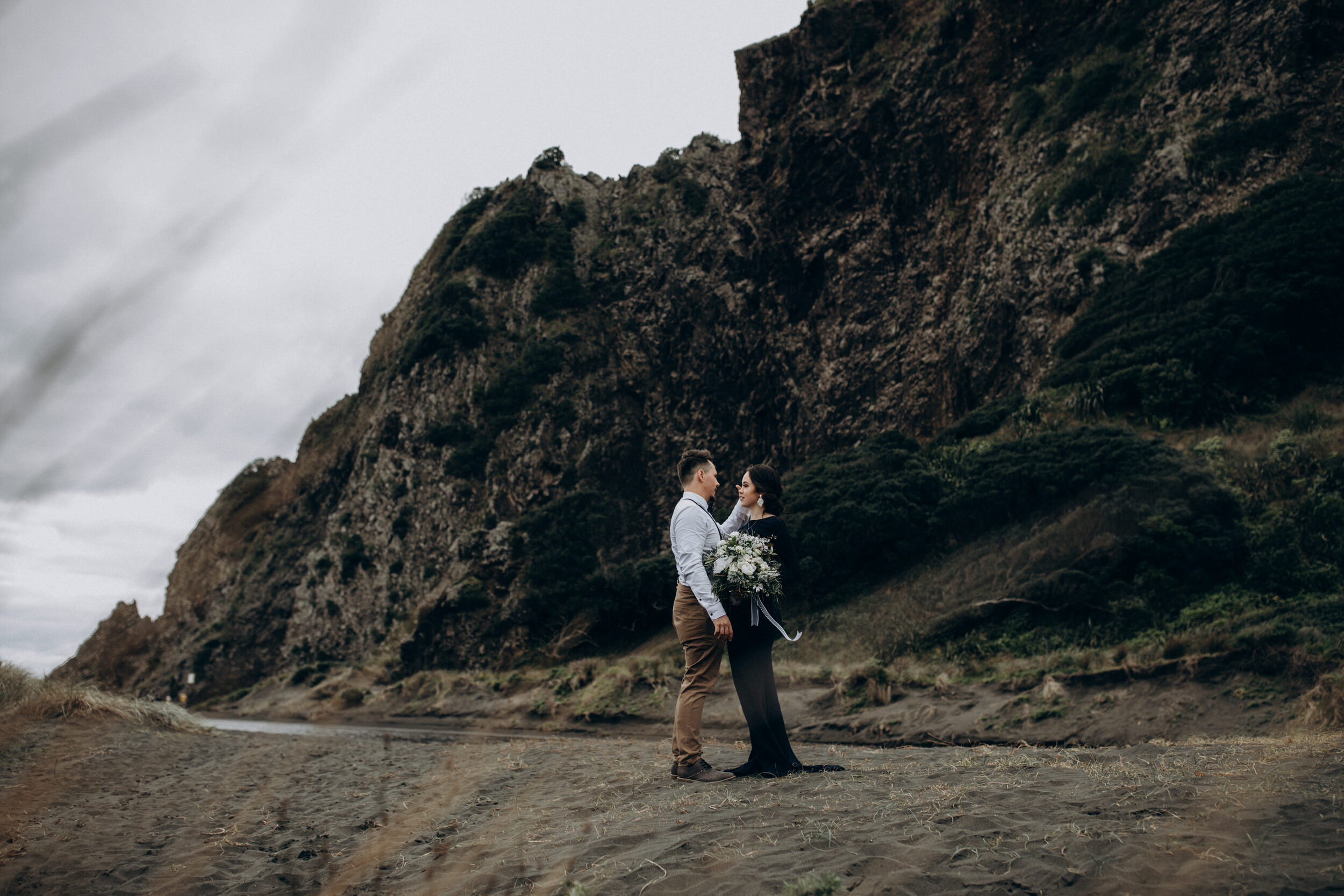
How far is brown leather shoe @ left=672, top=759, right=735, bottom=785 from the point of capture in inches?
213

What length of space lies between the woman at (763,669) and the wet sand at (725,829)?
37 cm

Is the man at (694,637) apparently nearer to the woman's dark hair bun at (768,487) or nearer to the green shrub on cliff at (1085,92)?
the woman's dark hair bun at (768,487)

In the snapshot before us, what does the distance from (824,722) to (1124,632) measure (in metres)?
5.67

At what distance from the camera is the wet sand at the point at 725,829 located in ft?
8.84

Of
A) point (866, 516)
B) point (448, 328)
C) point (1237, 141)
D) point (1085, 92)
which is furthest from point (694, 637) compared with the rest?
point (448, 328)

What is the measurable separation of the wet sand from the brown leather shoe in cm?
11

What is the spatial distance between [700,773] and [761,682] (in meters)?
0.85

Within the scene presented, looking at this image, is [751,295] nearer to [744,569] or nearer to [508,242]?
[508,242]

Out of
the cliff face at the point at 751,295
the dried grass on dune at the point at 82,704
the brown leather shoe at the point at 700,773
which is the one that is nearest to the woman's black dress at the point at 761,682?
the brown leather shoe at the point at 700,773

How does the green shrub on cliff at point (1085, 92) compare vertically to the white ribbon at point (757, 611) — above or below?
above

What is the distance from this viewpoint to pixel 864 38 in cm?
3591

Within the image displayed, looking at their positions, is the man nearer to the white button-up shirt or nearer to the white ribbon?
the white button-up shirt

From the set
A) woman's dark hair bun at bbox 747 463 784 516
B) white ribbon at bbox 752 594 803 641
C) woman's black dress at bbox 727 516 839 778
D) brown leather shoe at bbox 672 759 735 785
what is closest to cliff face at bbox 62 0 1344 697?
woman's dark hair bun at bbox 747 463 784 516

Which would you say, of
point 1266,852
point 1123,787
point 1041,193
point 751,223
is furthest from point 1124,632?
point 751,223
